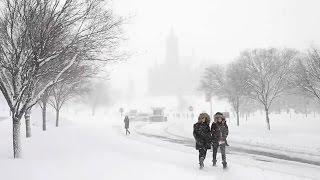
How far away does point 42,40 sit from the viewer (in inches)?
562

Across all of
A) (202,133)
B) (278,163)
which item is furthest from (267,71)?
(202,133)

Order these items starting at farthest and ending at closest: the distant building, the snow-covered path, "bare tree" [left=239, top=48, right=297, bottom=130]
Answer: the distant building
"bare tree" [left=239, top=48, right=297, bottom=130]
the snow-covered path

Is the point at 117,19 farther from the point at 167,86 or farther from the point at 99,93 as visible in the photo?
the point at 167,86

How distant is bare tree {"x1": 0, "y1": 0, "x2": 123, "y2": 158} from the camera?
14.5 meters

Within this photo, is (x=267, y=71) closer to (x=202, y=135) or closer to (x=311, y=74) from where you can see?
(x=311, y=74)

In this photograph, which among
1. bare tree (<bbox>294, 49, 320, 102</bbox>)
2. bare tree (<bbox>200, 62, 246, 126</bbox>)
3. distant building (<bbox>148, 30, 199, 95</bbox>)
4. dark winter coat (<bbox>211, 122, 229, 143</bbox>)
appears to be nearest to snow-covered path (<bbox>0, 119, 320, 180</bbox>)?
dark winter coat (<bbox>211, 122, 229, 143</bbox>)

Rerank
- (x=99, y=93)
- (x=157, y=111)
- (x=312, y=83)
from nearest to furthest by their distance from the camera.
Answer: (x=312, y=83) < (x=157, y=111) < (x=99, y=93)

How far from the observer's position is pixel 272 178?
11719 mm

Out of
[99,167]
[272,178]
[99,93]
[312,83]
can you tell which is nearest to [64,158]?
[99,167]

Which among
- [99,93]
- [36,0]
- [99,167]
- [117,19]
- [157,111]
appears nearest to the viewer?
[99,167]

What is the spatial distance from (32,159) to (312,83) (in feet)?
77.6

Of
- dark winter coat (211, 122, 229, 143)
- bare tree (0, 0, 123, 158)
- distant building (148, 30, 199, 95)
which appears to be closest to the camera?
dark winter coat (211, 122, 229, 143)

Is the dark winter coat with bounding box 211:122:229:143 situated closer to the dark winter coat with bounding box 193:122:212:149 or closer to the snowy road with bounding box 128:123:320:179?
the dark winter coat with bounding box 193:122:212:149

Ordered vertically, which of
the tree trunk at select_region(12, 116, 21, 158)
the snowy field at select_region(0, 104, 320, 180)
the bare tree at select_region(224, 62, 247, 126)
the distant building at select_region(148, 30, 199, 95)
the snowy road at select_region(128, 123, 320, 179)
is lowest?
the snowy road at select_region(128, 123, 320, 179)
